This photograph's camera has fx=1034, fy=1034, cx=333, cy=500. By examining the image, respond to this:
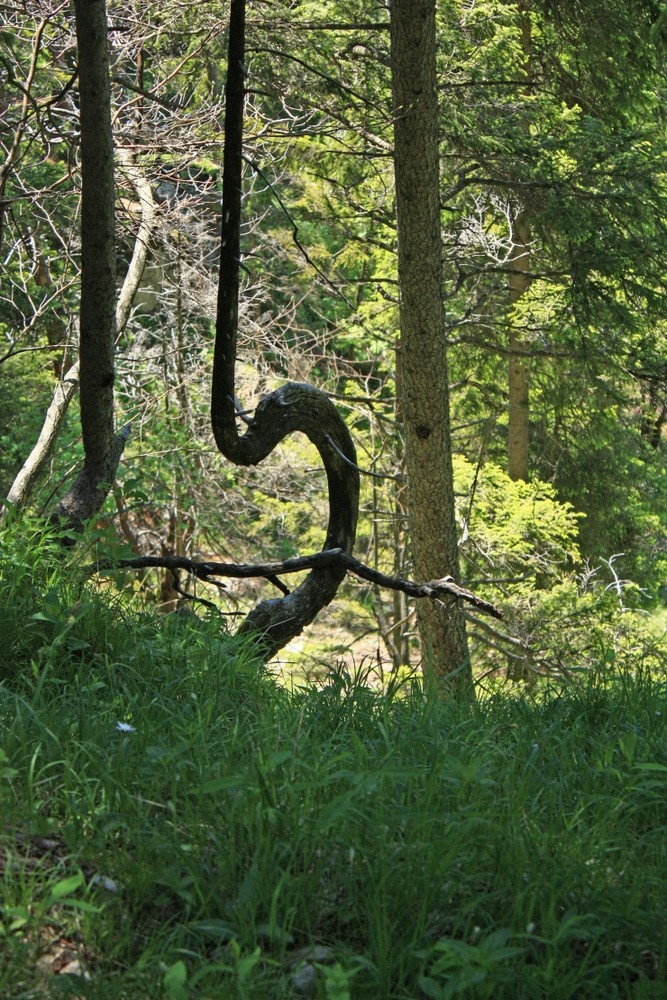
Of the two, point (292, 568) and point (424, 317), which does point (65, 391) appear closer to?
point (424, 317)

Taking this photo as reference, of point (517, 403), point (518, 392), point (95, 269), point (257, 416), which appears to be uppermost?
point (518, 392)

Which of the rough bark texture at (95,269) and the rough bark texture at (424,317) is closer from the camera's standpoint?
the rough bark texture at (95,269)

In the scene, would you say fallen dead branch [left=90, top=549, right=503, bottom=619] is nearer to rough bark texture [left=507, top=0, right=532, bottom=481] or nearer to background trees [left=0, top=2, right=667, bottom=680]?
background trees [left=0, top=2, right=667, bottom=680]

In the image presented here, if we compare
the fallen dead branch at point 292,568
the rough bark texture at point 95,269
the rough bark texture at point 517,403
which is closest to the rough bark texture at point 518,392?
the rough bark texture at point 517,403

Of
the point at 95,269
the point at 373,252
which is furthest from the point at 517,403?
Answer: the point at 95,269

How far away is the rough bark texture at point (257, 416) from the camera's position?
457 cm

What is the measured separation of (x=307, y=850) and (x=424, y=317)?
20.7 ft

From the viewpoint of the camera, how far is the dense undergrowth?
2.19m

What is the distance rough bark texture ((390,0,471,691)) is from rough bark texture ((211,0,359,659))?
2.69 metres

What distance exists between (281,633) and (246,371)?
33.0 feet

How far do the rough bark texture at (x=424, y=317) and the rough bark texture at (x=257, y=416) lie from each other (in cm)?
269

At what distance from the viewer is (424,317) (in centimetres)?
830

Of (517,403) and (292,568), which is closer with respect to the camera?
(292,568)

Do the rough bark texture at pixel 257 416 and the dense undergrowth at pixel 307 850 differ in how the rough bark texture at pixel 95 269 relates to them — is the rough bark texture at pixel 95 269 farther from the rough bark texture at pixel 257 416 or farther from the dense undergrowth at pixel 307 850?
the dense undergrowth at pixel 307 850
